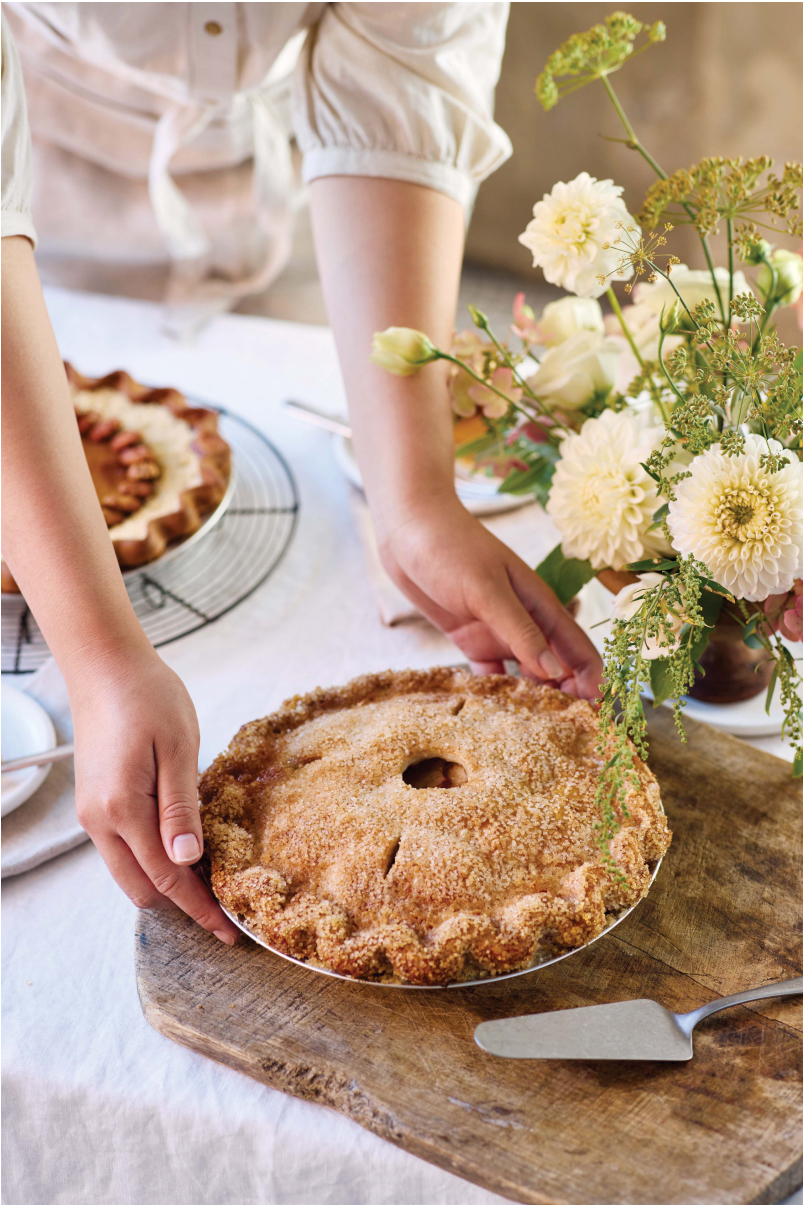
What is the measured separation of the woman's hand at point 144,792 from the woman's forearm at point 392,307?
0.44 meters

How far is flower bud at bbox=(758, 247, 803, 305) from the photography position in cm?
96

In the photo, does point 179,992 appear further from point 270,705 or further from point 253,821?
point 270,705

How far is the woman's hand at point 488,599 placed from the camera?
1032mm

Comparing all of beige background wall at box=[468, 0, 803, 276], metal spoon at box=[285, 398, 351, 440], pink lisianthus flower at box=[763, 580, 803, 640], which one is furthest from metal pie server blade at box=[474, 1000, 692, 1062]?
beige background wall at box=[468, 0, 803, 276]

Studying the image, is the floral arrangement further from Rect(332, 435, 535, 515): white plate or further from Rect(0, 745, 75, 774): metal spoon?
Rect(0, 745, 75, 774): metal spoon

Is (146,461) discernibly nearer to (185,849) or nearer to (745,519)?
(185,849)

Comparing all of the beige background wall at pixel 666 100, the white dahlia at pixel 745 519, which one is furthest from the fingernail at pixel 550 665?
the beige background wall at pixel 666 100

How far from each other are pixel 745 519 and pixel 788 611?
14 cm

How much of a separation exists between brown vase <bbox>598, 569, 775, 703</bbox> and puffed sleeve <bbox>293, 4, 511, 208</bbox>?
742mm

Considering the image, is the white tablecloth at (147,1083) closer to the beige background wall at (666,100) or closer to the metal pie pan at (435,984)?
the metal pie pan at (435,984)

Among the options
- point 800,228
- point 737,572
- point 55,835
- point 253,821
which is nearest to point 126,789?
point 253,821

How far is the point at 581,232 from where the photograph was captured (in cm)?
83

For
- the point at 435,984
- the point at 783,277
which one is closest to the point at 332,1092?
the point at 435,984

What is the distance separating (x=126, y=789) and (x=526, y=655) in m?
0.46
